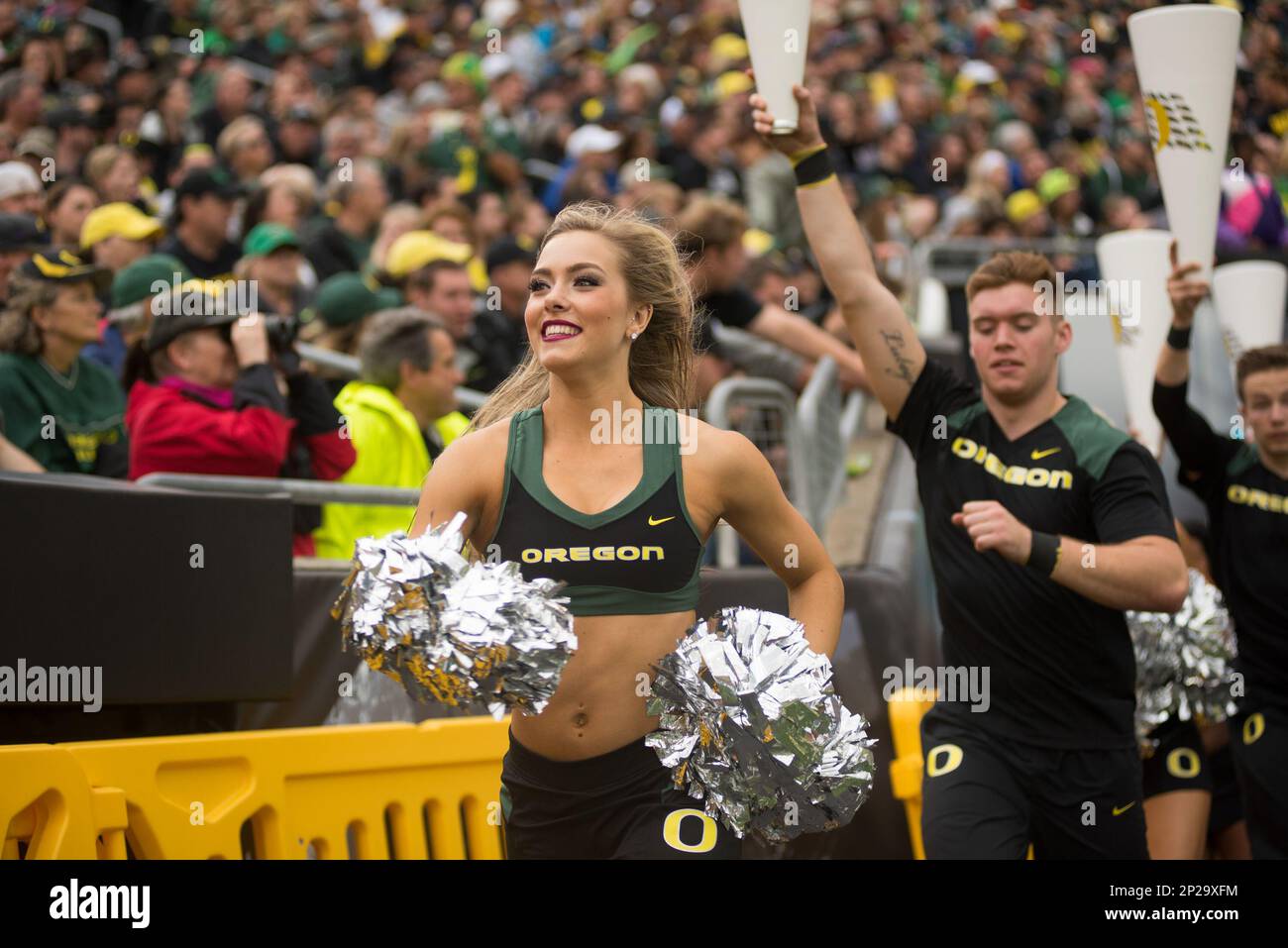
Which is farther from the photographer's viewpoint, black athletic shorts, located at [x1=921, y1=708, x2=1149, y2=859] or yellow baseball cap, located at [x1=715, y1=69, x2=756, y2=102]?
yellow baseball cap, located at [x1=715, y1=69, x2=756, y2=102]

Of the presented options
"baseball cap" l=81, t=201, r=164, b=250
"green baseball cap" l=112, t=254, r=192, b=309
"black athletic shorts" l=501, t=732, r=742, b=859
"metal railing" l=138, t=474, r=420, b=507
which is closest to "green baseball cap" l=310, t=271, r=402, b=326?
"green baseball cap" l=112, t=254, r=192, b=309

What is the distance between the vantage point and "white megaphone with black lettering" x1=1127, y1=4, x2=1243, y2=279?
5.70 metres

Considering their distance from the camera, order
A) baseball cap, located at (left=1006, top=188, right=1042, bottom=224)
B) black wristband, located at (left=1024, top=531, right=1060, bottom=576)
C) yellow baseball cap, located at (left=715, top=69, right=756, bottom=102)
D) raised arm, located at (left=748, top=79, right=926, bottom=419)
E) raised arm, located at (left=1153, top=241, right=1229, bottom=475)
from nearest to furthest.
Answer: black wristband, located at (left=1024, top=531, right=1060, bottom=576)
raised arm, located at (left=748, top=79, right=926, bottom=419)
raised arm, located at (left=1153, top=241, right=1229, bottom=475)
baseball cap, located at (left=1006, top=188, right=1042, bottom=224)
yellow baseball cap, located at (left=715, top=69, right=756, bottom=102)

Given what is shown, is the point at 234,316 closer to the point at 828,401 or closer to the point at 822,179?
the point at 822,179

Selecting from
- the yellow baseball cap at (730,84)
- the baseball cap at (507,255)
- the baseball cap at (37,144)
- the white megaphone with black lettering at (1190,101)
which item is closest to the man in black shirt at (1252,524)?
the white megaphone with black lettering at (1190,101)

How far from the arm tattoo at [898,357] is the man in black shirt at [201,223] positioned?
163 inches

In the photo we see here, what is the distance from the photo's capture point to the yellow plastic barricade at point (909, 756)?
6219 mm

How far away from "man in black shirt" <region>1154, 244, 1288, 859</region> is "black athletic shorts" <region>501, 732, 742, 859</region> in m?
2.78

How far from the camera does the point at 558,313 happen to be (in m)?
3.67

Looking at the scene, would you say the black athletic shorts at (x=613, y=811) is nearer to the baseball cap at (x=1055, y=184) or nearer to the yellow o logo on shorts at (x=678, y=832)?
the yellow o logo on shorts at (x=678, y=832)

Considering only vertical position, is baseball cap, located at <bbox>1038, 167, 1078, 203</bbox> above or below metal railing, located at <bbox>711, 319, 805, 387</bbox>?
above

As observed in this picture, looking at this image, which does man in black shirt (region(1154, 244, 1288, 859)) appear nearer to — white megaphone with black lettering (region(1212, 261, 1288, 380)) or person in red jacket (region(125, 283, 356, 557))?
white megaphone with black lettering (region(1212, 261, 1288, 380))

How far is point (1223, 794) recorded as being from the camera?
22.1 feet
